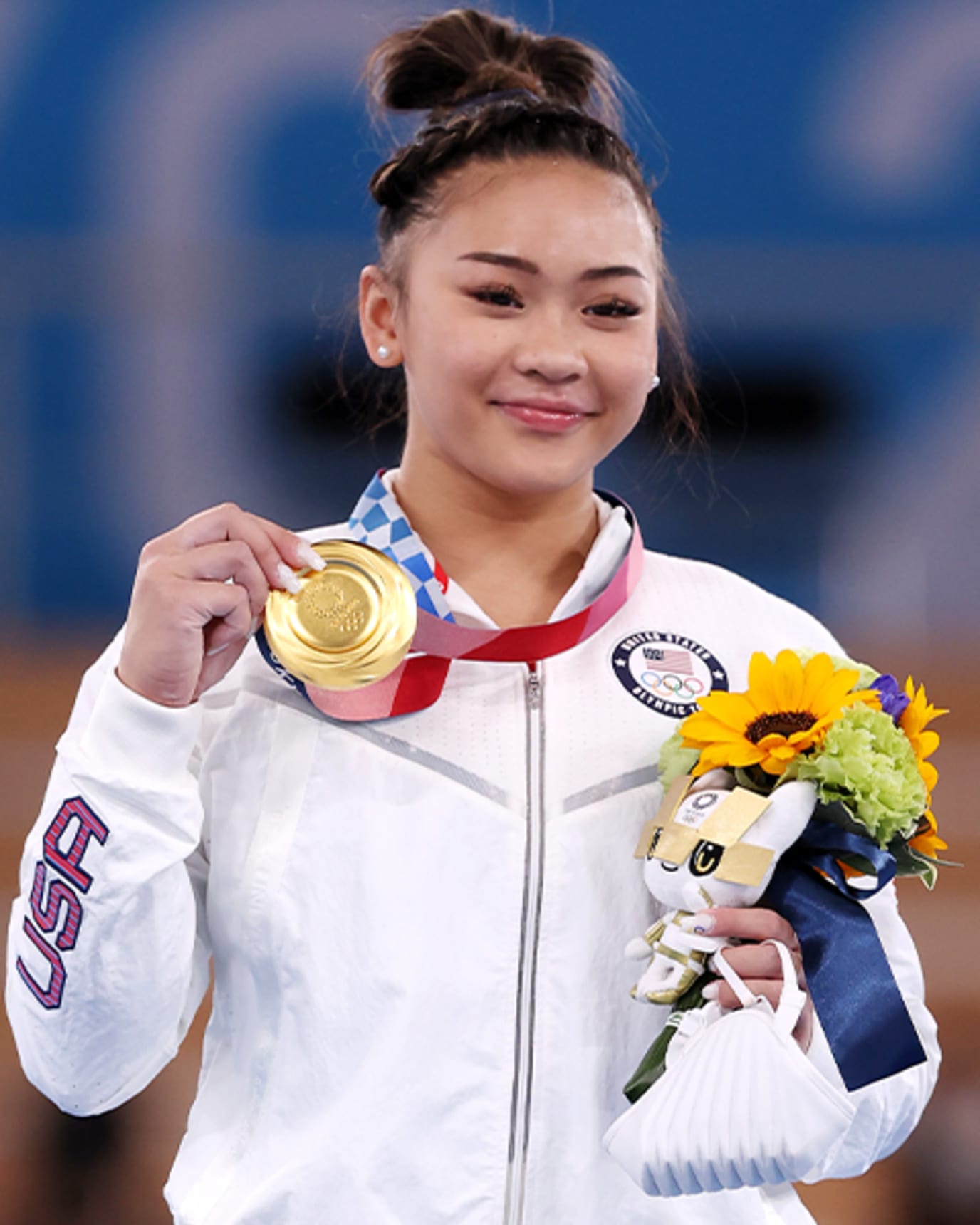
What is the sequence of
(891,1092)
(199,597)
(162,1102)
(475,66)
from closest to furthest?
(199,597), (891,1092), (475,66), (162,1102)

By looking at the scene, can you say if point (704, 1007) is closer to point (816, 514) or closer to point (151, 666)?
point (151, 666)

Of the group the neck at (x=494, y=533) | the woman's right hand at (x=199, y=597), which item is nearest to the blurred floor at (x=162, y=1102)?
the neck at (x=494, y=533)

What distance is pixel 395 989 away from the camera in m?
1.29

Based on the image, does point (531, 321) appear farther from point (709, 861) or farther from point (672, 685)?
point (709, 861)

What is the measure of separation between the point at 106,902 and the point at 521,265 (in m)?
0.62

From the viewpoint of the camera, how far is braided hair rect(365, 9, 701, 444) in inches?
57.5

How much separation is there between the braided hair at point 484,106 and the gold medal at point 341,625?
0.34 meters

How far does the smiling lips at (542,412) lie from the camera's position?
139cm

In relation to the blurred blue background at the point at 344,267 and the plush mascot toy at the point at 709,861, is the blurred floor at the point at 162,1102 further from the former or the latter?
the plush mascot toy at the point at 709,861

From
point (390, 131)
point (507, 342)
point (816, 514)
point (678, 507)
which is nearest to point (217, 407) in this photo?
point (678, 507)

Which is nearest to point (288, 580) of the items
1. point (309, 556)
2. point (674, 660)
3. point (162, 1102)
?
point (309, 556)

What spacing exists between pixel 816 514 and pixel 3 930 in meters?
1.59

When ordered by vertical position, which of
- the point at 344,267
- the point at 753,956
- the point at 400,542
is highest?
the point at 344,267

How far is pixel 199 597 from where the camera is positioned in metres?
1.21
